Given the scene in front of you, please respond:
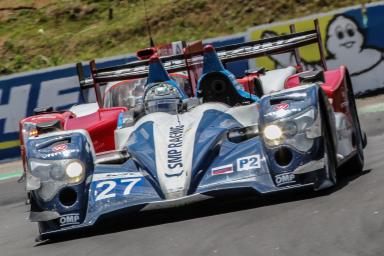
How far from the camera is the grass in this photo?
24.3 meters

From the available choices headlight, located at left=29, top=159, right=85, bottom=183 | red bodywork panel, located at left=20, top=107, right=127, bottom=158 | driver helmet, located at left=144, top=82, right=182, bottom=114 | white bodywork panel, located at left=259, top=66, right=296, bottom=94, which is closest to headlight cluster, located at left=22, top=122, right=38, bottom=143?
red bodywork panel, located at left=20, top=107, right=127, bottom=158

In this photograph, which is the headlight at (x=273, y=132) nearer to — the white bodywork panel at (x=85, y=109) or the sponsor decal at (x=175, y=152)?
the sponsor decal at (x=175, y=152)

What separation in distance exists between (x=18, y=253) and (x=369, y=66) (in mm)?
10656

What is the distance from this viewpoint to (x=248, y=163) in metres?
8.23

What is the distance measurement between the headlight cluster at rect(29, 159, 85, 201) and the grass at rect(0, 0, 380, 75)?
1579cm

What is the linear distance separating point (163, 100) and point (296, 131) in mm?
1853

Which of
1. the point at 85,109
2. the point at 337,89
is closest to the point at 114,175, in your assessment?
the point at 337,89

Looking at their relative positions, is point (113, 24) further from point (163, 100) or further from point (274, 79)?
point (163, 100)

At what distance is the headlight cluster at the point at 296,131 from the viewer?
8.16m

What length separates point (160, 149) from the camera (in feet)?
28.0

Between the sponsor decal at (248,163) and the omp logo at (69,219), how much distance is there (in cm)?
138

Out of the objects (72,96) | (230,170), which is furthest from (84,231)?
(72,96)

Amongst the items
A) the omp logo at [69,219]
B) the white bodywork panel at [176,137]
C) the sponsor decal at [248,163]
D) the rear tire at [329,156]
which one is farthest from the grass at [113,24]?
the omp logo at [69,219]

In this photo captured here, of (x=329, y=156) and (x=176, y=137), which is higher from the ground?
(x=176, y=137)
